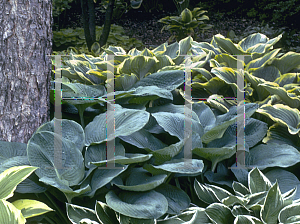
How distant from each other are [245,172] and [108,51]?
1.23 m

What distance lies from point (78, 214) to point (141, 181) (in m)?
0.24

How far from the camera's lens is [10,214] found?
2.54 feet

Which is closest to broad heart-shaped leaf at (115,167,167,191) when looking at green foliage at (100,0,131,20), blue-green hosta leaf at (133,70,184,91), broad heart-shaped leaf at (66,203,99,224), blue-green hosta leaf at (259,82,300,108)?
broad heart-shaped leaf at (66,203,99,224)

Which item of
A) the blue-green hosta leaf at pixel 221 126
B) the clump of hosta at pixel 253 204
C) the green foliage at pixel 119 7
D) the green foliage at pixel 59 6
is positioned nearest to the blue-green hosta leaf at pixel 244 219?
the clump of hosta at pixel 253 204

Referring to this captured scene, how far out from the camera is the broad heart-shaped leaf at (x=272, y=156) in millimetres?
1042

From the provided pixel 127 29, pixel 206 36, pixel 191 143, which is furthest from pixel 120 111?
pixel 127 29

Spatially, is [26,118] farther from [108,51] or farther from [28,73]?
[108,51]

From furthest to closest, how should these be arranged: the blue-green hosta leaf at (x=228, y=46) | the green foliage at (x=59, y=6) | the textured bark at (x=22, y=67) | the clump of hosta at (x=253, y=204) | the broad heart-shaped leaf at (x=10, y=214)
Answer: the green foliage at (x=59, y=6) → the blue-green hosta leaf at (x=228, y=46) → the textured bark at (x=22, y=67) → the clump of hosta at (x=253, y=204) → the broad heart-shaped leaf at (x=10, y=214)

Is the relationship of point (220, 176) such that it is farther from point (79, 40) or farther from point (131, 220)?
point (79, 40)

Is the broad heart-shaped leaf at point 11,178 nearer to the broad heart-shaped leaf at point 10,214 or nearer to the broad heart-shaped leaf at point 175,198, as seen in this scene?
the broad heart-shaped leaf at point 10,214

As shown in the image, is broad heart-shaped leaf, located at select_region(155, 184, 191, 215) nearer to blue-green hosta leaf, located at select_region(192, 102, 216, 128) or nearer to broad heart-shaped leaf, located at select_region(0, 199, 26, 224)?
blue-green hosta leaf, located at select_region(192, 102, 216, 128)

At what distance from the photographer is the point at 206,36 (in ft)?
24.6

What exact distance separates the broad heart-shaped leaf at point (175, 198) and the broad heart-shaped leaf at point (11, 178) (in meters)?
0.47

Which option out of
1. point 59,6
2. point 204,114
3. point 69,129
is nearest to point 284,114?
point 204,114
